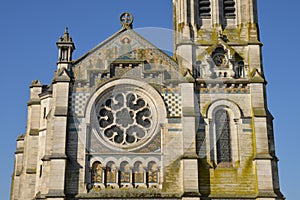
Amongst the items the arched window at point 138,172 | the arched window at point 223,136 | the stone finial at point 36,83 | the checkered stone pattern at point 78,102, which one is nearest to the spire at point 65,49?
the checkered stone pattern at point 78,102

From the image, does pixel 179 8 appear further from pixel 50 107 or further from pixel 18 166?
pixel 18 166

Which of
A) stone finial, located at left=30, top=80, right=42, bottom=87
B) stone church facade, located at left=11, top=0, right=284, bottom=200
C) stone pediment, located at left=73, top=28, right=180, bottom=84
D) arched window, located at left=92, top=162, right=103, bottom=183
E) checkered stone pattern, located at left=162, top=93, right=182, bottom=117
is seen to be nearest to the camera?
stone church facade, located at left=11, top=0, right=284, bottom=200

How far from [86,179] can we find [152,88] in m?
5.60

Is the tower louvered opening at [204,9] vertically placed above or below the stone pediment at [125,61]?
above

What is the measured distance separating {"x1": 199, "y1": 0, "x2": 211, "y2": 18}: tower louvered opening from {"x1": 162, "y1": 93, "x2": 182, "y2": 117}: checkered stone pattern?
18.4ft

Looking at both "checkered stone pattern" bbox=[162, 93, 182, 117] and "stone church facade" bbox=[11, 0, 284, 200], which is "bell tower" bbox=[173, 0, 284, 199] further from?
"checkered stone pattern" bbox=[162, 93, 182, 117]

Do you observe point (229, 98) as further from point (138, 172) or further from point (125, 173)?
point (125, 173)

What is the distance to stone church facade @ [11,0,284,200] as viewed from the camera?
981 inches

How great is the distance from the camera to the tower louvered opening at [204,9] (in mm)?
29578

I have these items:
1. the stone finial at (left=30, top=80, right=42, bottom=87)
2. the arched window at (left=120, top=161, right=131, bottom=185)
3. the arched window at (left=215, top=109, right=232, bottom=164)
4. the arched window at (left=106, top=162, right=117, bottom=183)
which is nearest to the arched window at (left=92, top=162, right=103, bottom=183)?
the arched window at (left=106, top=162, right=117, bottom=183)

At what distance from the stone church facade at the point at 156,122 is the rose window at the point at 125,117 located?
0.17ft

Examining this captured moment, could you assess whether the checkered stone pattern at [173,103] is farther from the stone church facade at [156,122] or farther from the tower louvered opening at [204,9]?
the tower louvered opening at [204,9]

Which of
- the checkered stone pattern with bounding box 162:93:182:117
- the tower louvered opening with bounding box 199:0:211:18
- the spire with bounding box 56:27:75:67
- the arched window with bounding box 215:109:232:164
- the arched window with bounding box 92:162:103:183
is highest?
the tower louvered opening with bounding box 199:0:211:18

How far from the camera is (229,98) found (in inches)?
1056
